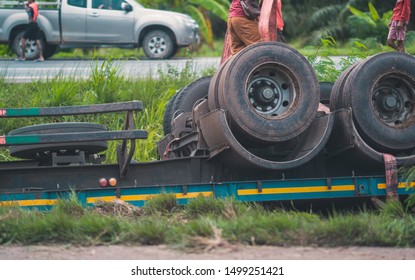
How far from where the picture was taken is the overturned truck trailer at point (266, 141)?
330 inches

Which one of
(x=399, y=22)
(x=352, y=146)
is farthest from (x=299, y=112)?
(x=399, y=22)

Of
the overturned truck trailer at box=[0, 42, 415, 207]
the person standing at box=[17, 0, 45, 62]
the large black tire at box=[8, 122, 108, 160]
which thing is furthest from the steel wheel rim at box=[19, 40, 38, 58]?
the overturned truck trailer at box=[0, 42, 415, 207]

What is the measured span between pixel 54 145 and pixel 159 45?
1417cm

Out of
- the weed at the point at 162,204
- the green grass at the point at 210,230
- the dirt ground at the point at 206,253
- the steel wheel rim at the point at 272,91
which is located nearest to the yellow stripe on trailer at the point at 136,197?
the weed at the point at 162,204

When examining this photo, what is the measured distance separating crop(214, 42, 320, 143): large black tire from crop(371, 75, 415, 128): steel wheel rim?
Result: 633mm

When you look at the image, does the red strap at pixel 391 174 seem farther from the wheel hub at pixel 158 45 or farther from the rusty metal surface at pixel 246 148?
the wheel hub at pixel 158 45

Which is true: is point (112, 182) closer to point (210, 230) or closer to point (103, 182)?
point (103, 182)

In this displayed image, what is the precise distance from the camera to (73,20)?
22953 mm

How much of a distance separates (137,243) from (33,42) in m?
16.5

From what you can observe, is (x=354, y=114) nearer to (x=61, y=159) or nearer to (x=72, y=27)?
(x=61, y=159)

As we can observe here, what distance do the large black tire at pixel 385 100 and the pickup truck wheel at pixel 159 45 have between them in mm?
14403

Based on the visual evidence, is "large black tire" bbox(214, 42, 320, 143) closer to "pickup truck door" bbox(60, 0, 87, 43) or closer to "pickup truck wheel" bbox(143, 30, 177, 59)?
"pickup truck wheel" bbox(143, 30, 177, 59)

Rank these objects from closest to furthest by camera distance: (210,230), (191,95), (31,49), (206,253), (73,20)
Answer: (206,253), (210,230), (191,95), (31,49), (73,20)

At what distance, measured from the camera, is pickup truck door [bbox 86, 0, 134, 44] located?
22859 millimetres
